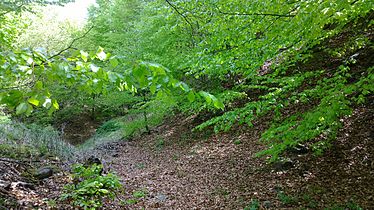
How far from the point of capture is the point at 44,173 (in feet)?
21.0

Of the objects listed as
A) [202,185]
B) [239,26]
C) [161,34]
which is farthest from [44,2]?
[202,185]

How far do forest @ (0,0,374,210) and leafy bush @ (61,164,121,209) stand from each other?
0.03 metres

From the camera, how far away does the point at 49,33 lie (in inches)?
794

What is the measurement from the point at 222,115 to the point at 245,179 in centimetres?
253

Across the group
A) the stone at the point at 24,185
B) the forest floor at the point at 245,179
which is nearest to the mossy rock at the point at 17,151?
the forest floor at the point at 245,179

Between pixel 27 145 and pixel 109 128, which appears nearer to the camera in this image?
pixel 27 145

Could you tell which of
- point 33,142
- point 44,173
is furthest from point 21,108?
point 33,142

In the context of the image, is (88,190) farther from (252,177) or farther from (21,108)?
(21,108)

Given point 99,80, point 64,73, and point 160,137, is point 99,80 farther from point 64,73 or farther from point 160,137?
point 160,137

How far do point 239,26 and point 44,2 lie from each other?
6381mm

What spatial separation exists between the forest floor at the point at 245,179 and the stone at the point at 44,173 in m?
0.12

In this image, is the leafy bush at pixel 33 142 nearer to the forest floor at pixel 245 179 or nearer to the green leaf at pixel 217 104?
the forest floor at pixel 245 179

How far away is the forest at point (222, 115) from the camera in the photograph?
1929 mm

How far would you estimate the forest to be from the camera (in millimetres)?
1929
